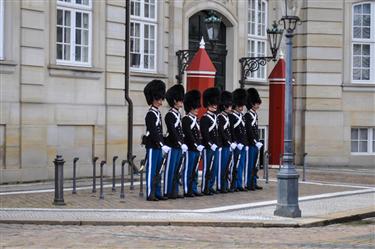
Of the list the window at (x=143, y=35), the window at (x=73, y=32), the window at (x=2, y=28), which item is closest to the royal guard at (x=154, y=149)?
the window at (x=2, y=28)

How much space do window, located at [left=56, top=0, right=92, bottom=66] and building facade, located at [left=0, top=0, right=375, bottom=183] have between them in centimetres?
3

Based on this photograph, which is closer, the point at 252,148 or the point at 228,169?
the point at 228,169

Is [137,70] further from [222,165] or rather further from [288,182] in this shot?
[288,182]

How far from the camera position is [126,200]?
16562 millimetres

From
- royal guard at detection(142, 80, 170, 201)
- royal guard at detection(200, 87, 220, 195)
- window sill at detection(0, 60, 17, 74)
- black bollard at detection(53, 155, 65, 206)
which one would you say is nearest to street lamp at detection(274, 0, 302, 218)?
royal guard at detection(142, 80, 170, 201)

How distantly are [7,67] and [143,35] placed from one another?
569 cm

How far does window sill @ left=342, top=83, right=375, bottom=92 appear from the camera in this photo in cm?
2853

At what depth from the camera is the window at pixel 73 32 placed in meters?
21.5

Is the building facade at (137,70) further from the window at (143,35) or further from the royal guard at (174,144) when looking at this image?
the royal guard at (174,144)

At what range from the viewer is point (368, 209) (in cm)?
1585

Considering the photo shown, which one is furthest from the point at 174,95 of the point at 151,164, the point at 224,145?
the point at 224,145

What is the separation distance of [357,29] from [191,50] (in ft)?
23.4

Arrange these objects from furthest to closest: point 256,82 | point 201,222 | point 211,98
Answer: point 256,82 → point 211,98 → point 201,222

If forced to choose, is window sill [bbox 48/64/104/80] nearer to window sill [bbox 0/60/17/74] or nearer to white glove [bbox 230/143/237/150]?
window sill [bbox 0/60/17/74]
